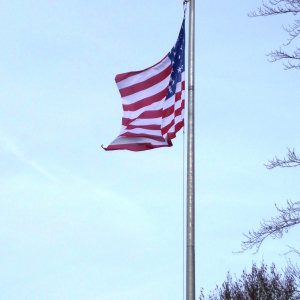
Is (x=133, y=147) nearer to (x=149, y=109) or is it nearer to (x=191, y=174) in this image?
(x=149, y=109)

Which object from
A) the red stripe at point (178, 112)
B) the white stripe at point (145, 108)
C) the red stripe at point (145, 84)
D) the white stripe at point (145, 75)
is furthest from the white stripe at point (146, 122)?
the white stripe at point (145, 75)

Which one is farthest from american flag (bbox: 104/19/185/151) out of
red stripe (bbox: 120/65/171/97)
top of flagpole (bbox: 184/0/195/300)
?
top of flagpole (bbox: 184/0/195/300)

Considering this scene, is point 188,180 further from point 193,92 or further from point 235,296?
point 235,296

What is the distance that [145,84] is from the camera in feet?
42.8

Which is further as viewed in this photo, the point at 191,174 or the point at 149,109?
the point at 149,109

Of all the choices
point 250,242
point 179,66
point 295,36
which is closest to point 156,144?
point 179,66

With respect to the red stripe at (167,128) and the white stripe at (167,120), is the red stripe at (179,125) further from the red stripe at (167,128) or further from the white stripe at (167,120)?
the white stripe at (167,120)

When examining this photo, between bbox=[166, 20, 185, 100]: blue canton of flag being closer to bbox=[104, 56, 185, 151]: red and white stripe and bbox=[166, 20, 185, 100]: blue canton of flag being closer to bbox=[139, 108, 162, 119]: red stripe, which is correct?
bbox=[104, 56, 185, 151]: red and white stripe

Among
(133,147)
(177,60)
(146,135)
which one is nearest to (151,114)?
(146,135)

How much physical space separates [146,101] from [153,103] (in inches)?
6.6

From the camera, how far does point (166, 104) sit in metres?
12.6

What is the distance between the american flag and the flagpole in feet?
2.00

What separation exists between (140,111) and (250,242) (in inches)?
140

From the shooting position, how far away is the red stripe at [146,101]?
41.8 feet
